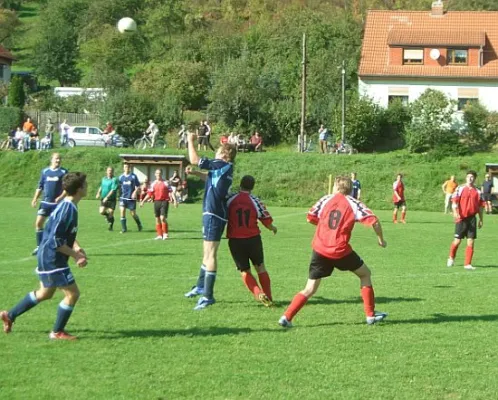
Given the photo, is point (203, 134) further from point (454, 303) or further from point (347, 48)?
point (454, 303)

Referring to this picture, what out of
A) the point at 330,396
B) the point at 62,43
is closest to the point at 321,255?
the point at 330,396

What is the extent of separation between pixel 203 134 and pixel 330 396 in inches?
1551

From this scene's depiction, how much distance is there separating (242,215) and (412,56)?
1885 inches

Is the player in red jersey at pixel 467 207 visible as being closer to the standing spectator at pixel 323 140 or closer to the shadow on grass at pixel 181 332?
the shadow on grass at pixel 181 332

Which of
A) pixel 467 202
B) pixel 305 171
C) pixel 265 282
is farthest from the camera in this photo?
pixel 305 171

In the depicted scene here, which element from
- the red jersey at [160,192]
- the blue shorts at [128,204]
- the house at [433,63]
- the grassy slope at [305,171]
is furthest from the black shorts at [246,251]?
the house at [433,63]

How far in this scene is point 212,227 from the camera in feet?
34.1

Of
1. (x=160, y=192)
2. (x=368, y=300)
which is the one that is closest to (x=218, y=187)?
(x=368, y=300)

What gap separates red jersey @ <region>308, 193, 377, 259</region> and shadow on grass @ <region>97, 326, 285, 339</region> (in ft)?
3.27

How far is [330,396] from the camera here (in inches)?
262

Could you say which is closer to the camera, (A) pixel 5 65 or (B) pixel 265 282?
(B) pixel 265 282

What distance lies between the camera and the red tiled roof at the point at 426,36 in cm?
5519

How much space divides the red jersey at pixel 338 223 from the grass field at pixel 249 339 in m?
0.86

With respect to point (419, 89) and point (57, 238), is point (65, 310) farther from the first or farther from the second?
point (419, 89)
